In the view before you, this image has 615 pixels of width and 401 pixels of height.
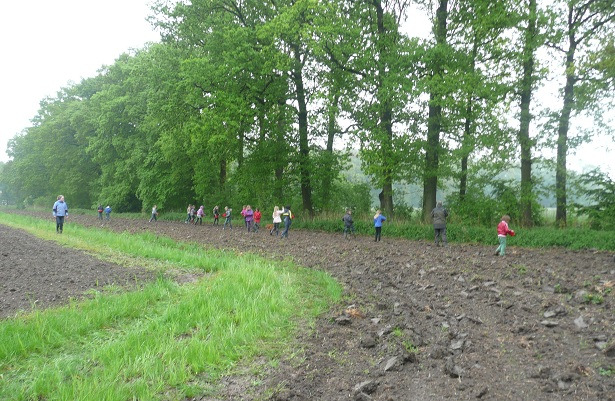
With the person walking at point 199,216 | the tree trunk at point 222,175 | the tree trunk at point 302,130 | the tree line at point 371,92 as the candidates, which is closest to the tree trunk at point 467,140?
the tree line at point 371,92

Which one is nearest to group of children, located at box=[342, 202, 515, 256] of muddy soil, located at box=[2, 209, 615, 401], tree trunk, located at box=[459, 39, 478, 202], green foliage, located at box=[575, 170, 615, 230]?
green foliage, located at box=[575, 170, 615, 230]

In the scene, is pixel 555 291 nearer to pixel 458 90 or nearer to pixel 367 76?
pixel 458 90

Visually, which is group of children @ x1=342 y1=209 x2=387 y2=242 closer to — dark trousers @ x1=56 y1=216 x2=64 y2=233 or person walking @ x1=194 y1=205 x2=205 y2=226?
person walking @ x1=194 y1=205 x2=205 y2=226

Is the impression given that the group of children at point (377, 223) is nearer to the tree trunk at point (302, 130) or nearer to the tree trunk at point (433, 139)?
the tree trunk at point (433, 139)

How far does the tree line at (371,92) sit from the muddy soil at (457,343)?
11011 mm

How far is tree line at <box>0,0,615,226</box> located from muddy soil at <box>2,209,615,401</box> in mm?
11011

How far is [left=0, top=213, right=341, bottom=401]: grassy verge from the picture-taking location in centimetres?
443

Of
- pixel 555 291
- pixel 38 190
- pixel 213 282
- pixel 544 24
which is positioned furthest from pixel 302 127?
pixel 38 190

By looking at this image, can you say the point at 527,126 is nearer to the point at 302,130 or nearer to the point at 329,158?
the point at 329,158

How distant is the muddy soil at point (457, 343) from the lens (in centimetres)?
421

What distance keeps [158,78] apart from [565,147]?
84.4 ft

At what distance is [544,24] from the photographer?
1878 centimetres

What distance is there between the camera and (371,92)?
931 inches

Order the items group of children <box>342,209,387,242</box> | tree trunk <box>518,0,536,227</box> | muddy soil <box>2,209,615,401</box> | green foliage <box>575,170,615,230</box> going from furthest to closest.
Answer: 1. group of children <box>342,209,387,242</box>
2. tree trunk <box>518,0,536,227</box>
3. green foliage <box>575,170,615,230</box>
4. muddy soil <box>2,209,615,401</box>
